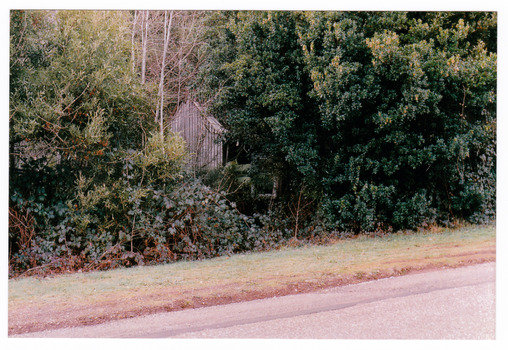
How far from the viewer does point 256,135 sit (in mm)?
9914

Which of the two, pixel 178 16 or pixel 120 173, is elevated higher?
pixel 178 16

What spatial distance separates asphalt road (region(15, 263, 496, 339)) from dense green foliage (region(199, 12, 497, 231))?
9.38 feet

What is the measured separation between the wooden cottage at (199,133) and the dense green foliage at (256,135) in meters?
0.29

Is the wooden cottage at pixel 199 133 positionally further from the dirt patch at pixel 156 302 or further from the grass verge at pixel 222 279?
the dirt patch at pixel 156 302

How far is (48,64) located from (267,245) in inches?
209

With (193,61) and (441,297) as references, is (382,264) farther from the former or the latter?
(193,61)

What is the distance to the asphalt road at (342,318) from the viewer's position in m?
4.86

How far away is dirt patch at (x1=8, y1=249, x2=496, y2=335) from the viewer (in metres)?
4.92

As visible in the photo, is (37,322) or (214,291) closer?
(37,322)

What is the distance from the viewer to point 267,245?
9047 mm

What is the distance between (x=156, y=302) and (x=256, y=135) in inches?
212


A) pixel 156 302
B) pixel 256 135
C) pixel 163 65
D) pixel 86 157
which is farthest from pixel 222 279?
pixel 163 65

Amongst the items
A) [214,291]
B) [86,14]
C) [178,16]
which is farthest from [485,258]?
[86,14]

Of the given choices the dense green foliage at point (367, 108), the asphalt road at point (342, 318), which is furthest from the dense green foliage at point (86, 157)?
the asphalt road at point (342, 318)
